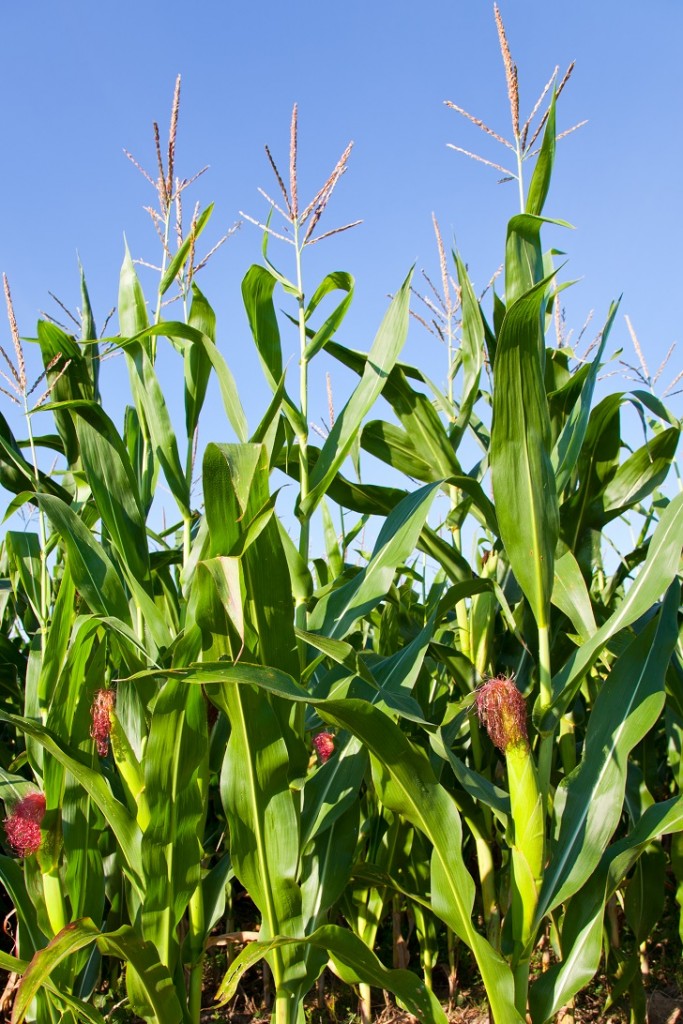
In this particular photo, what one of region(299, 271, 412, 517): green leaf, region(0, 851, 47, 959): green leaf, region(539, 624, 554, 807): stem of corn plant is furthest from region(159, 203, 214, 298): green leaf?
region(0, 851, 47, 959): green leaf

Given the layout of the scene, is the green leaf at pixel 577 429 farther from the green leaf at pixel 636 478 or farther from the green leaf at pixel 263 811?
the green leaf at pixel 263 811

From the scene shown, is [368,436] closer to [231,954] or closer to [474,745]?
[474,745]

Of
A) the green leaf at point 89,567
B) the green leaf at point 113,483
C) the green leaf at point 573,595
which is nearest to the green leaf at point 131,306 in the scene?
the green leaf at point 113,483

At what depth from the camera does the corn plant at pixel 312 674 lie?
4.85 feet

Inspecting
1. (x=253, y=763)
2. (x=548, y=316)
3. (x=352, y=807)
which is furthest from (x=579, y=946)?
(x=548, y=316)

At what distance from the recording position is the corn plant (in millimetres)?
1478

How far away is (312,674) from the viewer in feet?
5.86

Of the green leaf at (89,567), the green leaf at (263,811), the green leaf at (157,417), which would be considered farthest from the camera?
the green leaf at (157,417)

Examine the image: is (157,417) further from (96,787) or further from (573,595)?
(573,595)

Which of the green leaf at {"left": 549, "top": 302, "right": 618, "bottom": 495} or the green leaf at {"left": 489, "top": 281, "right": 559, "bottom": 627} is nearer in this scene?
the green leaf at {"left": 489, "top": 281, "right": 559, "bottom": 627}

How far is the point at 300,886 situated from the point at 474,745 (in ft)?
2.01

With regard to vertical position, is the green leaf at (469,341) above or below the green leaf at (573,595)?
above

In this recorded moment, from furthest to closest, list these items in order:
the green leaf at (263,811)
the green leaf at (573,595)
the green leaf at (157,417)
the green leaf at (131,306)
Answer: the green leaf at (131,306), the green leaf at (157,417), the green leaf at (573,595), the green leaf at (263,811)

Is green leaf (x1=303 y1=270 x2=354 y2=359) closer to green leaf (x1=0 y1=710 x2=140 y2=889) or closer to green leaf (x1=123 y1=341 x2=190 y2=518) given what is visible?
green leaf (x1=123 y1=341 x2=190 y2=518)
